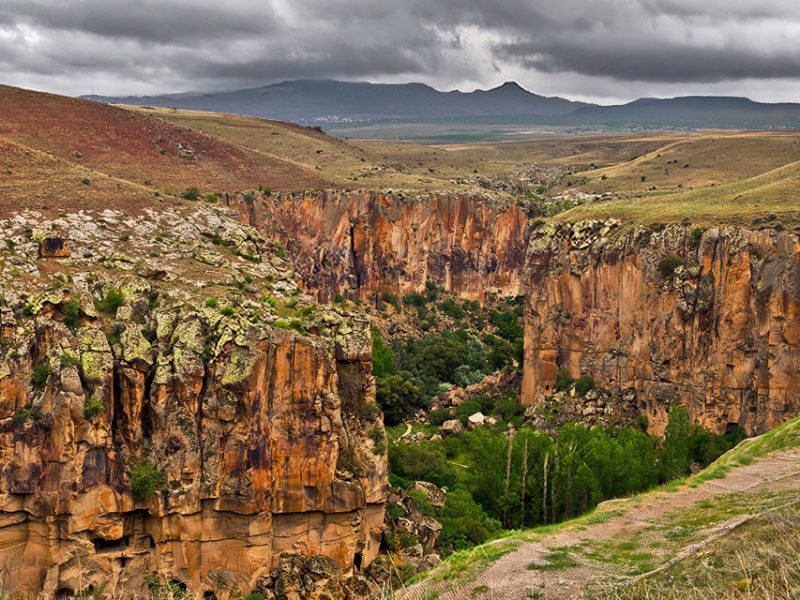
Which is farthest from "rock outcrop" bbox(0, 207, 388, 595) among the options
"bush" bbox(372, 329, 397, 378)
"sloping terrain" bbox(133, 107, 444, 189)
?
"sloping terrain" bbox(133, 107, 444, 189)

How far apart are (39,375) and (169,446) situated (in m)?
5.29

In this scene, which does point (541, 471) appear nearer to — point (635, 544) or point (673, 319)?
point (673, 319)

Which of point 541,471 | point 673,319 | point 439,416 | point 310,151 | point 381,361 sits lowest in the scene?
point 439,416

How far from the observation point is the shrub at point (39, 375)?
1212 inches

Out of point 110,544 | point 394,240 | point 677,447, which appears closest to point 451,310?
point 394,240

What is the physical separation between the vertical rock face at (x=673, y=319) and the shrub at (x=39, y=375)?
116 feet

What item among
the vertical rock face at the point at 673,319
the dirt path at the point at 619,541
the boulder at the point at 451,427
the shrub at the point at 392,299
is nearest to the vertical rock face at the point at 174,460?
the dirt path at the point at 619,541

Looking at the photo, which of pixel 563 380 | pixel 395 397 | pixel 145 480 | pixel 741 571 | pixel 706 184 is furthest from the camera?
pixel 706 184

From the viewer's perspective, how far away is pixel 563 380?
59.4 meters

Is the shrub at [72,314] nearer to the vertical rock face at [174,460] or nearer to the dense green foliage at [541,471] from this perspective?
the vertical rock face at [174,460]

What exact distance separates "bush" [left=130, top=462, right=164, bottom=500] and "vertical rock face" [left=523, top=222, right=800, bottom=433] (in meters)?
31.8

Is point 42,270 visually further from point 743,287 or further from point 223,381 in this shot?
point 743,287

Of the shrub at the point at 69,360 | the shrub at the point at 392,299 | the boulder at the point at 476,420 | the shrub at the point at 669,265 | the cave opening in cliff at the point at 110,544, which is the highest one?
the shrub at the point at 669,265

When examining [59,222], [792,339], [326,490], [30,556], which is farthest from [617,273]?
[30,556]
